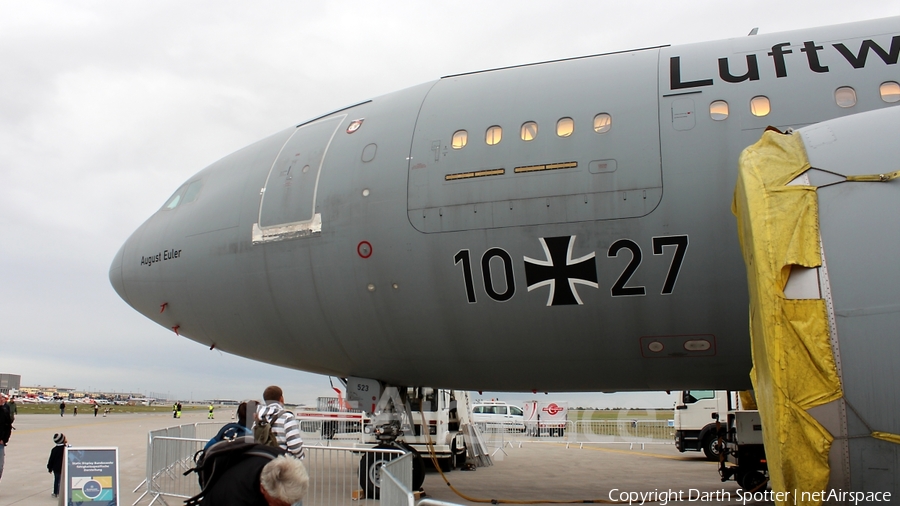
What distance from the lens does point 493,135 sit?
24.3 ft

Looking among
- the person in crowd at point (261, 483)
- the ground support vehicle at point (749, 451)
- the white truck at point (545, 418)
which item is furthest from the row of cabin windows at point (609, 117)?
the white truck at point (545, 418)

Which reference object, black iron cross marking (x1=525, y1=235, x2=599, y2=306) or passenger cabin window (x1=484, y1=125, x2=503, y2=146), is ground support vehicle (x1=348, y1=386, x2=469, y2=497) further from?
passenger cabin window (x1=484, y1=125, x2=503, y2=146)

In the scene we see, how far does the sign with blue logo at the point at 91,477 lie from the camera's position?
7.70 metres

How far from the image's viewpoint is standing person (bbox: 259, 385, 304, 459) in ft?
18.7

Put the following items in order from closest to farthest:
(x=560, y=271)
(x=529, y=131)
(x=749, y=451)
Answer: (x=560, y=271)
(x=529, y=131)
(x=749, y=451)

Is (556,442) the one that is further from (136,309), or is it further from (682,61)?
(682,61)

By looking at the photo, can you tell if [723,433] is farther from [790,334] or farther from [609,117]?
[790,334]

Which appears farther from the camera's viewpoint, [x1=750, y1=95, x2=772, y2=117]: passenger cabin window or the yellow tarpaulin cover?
[x1=750, y1=95, x2=772, y2=117]: passenger cabin window

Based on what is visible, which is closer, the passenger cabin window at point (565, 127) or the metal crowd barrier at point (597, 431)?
the passenger cabin window at point (565, 127)

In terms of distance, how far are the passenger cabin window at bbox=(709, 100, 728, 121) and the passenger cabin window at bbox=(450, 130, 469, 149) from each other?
2.52 m

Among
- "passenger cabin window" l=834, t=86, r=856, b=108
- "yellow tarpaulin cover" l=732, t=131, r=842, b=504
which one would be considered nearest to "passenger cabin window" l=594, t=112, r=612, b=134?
"passenger cabin window" l=834, t=86, r=856, b=108

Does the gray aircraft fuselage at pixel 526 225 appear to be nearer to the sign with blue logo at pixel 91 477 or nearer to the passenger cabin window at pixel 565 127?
the passenger cabin window at pixel 565 127

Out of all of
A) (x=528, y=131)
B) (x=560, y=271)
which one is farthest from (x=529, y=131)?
(x=560, y=271)

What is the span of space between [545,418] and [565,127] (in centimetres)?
2880
